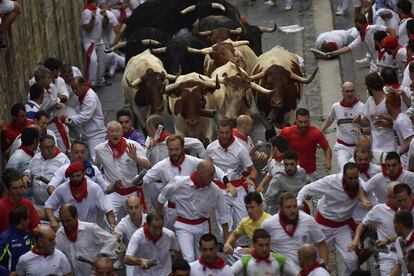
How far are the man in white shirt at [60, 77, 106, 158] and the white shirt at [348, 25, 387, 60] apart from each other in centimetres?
471

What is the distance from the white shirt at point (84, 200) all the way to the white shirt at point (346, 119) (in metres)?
3.81

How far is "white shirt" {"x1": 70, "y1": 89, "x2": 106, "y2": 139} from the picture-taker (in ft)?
77.0

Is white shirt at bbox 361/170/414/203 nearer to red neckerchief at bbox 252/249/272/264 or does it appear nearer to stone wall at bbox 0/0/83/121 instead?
red neckerchief at bbox 252/249/272/264

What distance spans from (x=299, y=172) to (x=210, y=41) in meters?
7.11

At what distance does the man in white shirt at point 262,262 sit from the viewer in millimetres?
17609

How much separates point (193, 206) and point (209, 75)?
6.56m

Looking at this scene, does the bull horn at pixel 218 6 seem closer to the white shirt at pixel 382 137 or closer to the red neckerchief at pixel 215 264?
the white shirt at pixel 382 137

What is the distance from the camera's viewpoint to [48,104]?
23422mm

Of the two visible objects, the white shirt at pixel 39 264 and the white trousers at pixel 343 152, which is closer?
the white shirt at pixel 39 264

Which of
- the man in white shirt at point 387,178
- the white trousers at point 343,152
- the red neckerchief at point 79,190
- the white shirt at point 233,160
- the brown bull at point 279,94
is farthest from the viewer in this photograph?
the brown bull at point 279,94

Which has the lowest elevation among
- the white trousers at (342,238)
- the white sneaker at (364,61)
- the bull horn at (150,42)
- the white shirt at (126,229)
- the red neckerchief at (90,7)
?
the white sneaker at (364,61)

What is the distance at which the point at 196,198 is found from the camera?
19672 millimetres

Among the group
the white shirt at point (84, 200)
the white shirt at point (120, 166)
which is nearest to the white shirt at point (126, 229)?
the white shirt at point (84, 200)

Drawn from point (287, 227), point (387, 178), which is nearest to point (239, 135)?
point (387, 178)
